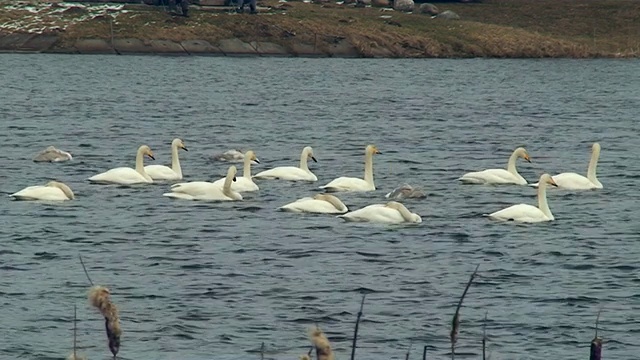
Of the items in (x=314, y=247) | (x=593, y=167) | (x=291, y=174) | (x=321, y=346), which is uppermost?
(x=321, y=346)

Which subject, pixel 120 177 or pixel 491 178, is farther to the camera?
pixel 491 178

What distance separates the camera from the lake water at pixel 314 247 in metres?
15.3

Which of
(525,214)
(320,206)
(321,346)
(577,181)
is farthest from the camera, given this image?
(577,181)

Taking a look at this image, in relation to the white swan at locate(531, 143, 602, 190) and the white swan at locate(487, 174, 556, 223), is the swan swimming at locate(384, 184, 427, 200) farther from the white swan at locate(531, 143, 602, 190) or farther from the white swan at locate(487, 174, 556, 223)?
the white swan at locate(531, 143, 602, 190)

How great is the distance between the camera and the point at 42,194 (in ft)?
80.5

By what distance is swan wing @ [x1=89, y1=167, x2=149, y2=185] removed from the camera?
27.3 metres

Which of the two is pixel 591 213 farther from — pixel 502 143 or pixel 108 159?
pixel 502 143

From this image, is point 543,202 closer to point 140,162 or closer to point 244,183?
point 244,183

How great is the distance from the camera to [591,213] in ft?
82.2

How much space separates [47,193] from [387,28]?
67092 millimetres

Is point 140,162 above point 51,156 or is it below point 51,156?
above

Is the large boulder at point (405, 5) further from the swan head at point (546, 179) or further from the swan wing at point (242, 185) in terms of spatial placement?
the swan head at point (546, 179)

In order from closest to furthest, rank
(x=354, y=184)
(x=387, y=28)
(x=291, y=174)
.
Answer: (x=354, y=184)
(x=291, y=174)
(x=387, y=28)

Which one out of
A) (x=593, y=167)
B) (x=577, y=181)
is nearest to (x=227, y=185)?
(x=577, y=181)
